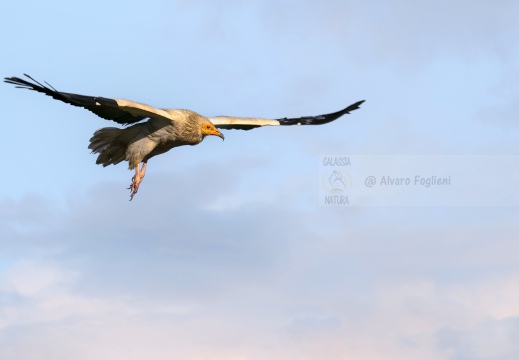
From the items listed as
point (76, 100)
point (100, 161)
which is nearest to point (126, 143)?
→ point (100, 161)

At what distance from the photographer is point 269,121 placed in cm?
2931

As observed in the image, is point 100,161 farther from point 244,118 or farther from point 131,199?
point 244,118

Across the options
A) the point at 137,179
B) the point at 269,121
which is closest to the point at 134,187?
the point at 137,179

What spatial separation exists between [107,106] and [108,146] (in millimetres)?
1802

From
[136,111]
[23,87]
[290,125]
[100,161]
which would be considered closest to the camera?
[23,87]

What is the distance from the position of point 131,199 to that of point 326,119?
726cm

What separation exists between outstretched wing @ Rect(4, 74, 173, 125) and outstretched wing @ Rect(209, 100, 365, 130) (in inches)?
93.0

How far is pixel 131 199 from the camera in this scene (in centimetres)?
2598

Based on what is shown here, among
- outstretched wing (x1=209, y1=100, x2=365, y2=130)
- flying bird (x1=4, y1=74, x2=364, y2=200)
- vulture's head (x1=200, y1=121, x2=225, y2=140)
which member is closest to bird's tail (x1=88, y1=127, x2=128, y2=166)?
flying bird (x1=4, y1=74, x2=364, y2=200)

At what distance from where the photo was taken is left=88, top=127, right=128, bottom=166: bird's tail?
26.9 m

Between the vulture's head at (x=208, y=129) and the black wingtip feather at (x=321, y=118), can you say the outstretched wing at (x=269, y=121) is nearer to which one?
the black wingtip feather at (x=321, y=118)

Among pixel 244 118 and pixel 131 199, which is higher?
pixel 244 118

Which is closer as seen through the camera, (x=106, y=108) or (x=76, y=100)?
(x=76, y=100)

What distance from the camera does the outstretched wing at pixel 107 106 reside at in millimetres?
23875
